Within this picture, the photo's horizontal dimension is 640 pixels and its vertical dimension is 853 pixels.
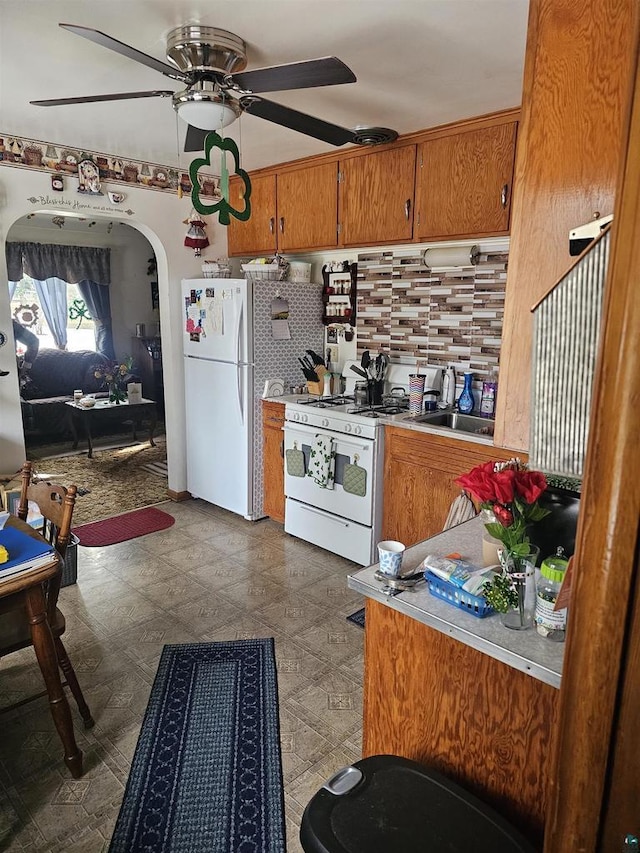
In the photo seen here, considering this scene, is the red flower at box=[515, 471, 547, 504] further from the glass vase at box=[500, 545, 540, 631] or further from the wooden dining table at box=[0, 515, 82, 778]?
the wooden dining table at box=[0, 515, 82, 778]

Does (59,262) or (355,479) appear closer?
(355,479)

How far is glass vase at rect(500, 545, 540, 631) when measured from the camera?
1.21 metres

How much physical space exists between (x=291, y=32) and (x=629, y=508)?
2129 mm

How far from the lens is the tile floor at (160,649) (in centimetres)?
179

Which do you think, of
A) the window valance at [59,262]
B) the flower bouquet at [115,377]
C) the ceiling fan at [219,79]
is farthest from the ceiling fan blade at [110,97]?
the window valance at [59,262]

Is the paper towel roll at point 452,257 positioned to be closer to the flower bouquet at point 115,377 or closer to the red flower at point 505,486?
the red flower at point 505,486

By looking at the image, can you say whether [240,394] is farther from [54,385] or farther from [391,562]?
[54,385]

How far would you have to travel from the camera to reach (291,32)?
→ 6.62 feet

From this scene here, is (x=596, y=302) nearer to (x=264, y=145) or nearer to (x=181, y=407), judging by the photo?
(x=264, y=145)

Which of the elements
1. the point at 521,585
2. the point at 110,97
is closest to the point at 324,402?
the point at 110,97

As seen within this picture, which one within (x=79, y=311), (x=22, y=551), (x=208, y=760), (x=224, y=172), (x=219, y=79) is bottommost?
(x=208, y=760)

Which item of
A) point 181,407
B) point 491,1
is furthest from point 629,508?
point 181,407

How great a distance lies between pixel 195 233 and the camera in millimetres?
4180

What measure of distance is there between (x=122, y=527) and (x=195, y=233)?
2216 mm
